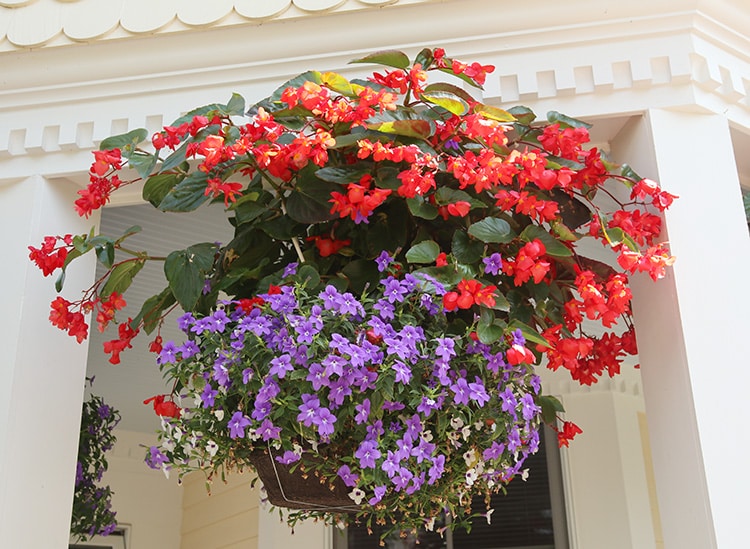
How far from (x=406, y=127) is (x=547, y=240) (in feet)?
1.17

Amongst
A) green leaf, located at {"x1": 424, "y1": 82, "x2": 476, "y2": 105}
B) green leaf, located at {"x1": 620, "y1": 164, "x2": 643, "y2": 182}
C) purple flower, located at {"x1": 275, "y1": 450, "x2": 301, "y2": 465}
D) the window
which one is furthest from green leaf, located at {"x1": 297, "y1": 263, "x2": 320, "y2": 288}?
the window

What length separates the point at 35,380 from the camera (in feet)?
7.16

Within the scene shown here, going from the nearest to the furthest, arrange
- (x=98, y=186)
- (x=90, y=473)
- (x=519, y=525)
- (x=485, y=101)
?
(x=98, y=186)
(x=485, y=101)
(x=90, y=473)
(x=519, y=525)

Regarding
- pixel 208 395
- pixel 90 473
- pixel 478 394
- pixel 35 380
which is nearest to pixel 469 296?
pixel 478 394

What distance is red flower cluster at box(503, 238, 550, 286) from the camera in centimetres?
178

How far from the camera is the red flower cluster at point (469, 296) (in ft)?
5.72

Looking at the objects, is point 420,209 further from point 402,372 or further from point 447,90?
point 402,372

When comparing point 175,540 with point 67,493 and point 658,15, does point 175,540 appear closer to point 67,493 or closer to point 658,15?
point 67,493

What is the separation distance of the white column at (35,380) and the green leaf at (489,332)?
108 cm

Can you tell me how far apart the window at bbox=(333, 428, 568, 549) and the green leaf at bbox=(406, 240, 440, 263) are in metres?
2.26

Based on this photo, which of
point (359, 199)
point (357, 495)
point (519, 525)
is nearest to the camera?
point (357, 495)

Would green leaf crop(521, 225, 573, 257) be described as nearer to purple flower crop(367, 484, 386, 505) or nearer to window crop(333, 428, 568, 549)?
purple flower crop(367, 484, 386, 505)

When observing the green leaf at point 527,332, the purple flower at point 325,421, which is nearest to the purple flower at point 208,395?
the purple flower at point 325,421

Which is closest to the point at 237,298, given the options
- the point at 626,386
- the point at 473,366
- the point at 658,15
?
the point at 473,366
